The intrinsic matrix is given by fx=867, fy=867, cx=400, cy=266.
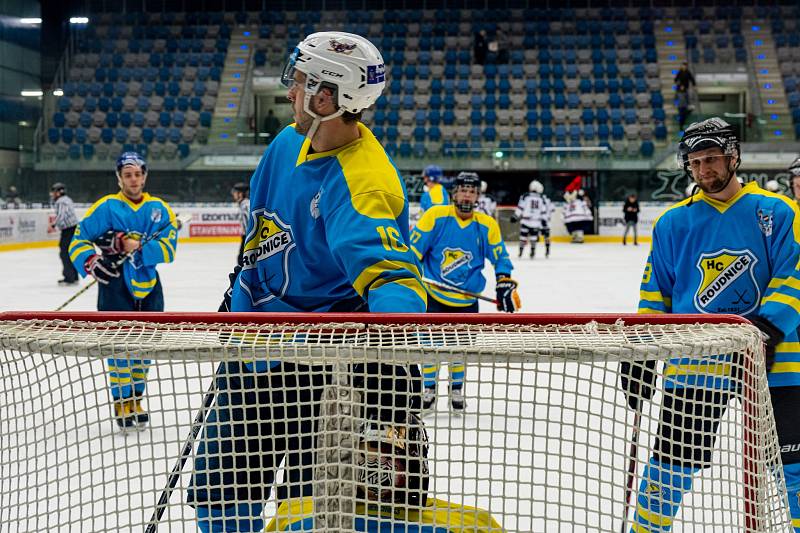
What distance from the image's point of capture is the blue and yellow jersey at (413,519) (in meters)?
1.22

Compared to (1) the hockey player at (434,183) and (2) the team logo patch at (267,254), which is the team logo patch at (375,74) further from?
(1) the hockey player at (434,183)

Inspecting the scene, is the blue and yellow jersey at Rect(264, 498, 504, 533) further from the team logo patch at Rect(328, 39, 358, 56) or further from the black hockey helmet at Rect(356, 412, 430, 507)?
the team logo patch at Rect(328, 39, 358, 56)

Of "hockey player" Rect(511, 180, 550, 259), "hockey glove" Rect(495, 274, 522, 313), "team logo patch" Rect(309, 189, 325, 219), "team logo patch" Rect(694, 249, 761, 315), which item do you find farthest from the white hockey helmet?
"hockey player" Rect(511, 180, 550, 259)

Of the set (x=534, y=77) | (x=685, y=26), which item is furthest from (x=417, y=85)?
(x=685, y=26)

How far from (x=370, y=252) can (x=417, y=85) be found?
1999 cm

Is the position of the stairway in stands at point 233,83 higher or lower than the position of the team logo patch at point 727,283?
higher

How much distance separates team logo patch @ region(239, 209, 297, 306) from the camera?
1692 millimetres

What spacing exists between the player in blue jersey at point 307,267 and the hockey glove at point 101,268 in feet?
6.55

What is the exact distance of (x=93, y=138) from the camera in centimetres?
1934

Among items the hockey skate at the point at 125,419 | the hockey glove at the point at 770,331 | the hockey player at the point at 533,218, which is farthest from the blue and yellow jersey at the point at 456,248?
the hockey player at the point at 533,218

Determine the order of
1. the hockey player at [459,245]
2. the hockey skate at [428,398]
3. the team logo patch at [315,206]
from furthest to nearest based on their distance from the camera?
the hockey player at [459,245], the team logo patch at [315,206], the hockey skate at [428,398]

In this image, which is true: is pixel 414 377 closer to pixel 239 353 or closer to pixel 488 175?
pixel 239 353

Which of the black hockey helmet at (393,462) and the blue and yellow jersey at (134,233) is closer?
the black hockey helmet at (393,462)

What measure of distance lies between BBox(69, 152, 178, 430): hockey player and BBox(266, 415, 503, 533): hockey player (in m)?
2.70
